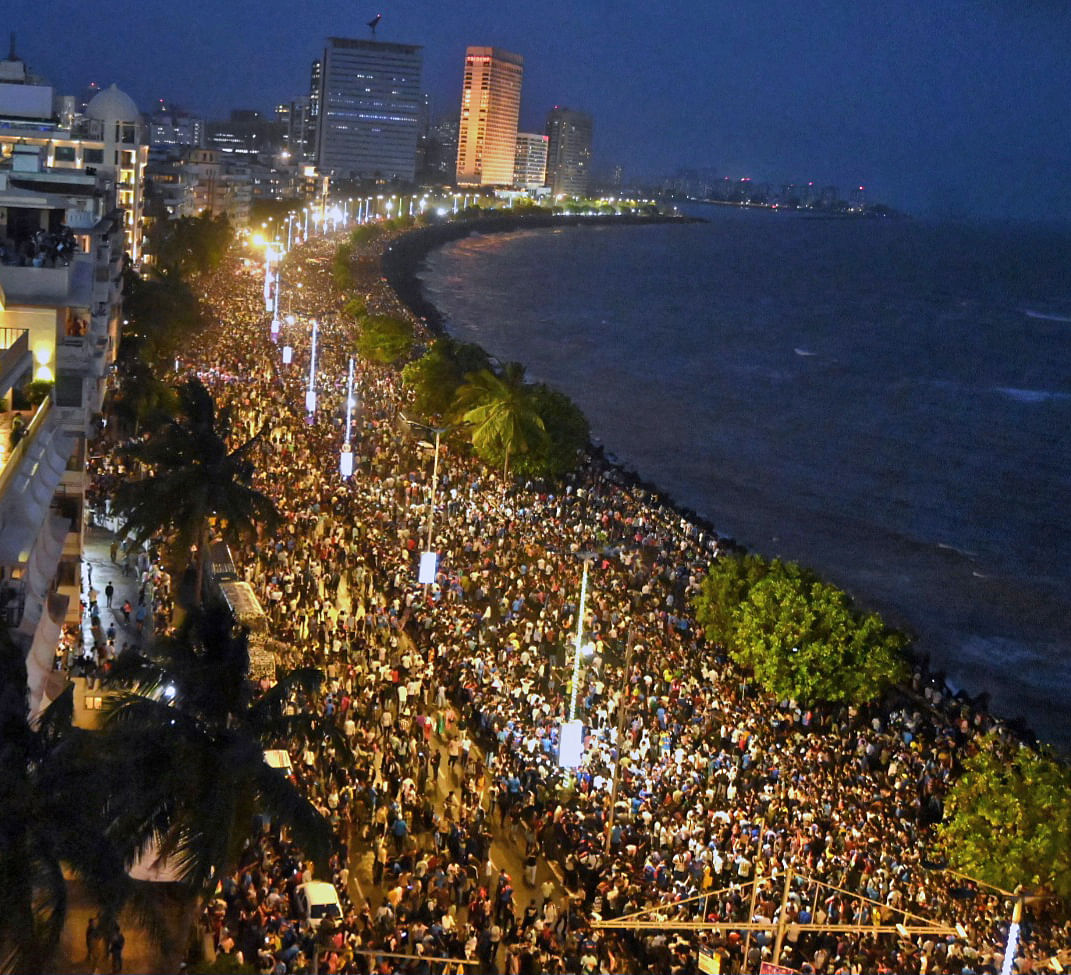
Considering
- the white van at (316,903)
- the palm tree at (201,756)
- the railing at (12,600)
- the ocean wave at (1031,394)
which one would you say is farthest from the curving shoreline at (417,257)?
the palm tree at (201,756)

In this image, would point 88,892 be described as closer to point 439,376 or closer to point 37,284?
point 37,284

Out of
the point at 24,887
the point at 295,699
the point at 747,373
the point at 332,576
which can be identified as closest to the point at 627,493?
the point at 332,576

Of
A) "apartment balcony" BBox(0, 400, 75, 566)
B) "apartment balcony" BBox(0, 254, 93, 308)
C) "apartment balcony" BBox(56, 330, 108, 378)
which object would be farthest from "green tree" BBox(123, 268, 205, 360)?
"apartment balcony" BBox(0, 400, 75, 566)

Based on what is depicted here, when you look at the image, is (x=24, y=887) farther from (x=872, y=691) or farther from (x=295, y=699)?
(x=872, y=691)

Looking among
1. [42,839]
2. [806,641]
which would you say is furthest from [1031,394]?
[42,839]

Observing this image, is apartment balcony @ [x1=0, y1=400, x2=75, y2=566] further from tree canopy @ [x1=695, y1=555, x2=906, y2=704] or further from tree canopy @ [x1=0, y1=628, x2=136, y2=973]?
tree canopy @ [x1=695, y1=555, x2=906, y2=704]

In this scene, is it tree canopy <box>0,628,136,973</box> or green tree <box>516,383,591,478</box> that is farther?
green tree <box>516,383,591,478</box>
